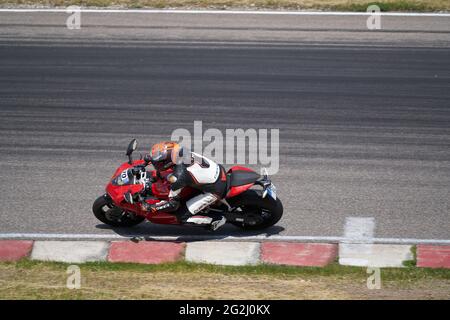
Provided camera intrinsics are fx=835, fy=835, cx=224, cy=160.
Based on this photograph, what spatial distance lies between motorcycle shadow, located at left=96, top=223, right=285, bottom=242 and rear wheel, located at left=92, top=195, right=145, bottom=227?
102 millimetres

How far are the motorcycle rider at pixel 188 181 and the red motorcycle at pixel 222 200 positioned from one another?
12 cm

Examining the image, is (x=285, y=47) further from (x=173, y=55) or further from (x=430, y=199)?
(x=430, y=199)

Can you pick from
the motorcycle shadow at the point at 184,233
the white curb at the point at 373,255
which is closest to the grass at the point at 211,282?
the white curb at the point at 373,255

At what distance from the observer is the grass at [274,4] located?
2064 cm

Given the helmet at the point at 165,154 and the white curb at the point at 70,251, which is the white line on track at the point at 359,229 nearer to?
the helmet at the point at 165,154

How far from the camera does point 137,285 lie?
10.2 metres

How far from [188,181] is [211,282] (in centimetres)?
154

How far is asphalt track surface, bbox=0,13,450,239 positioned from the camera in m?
12.6

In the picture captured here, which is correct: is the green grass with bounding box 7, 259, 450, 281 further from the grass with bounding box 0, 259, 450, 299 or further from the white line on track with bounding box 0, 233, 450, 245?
the white line on track with bounding box 0, 233, 450, 245

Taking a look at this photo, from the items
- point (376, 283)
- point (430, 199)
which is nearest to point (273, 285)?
point (376, 283)

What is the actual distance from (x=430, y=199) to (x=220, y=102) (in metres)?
4.94

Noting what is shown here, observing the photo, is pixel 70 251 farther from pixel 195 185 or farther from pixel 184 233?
pixel 195 185

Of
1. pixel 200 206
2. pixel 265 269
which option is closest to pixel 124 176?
pixel 200 206

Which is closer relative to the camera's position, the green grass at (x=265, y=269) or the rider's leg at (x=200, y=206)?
the green grass at (x=265, y=269)
